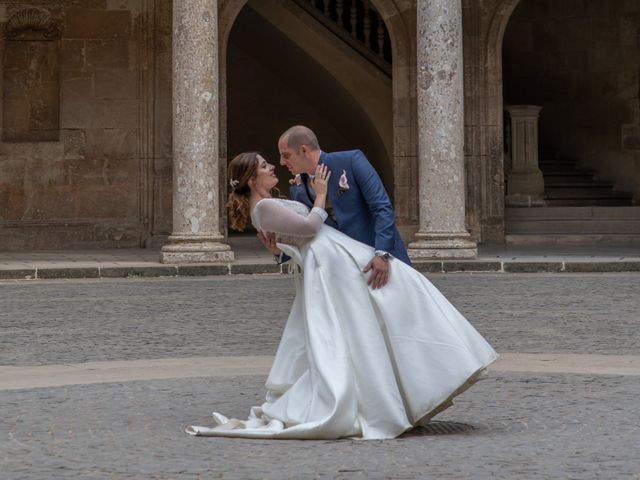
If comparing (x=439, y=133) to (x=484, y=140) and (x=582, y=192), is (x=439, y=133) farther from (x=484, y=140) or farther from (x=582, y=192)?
(x=582, y=192)

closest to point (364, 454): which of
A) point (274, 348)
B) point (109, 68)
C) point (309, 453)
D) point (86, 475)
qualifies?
point (309, 453)

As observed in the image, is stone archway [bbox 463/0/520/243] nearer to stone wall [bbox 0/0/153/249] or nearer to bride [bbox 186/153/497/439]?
stone wall [bbox 0/0/153/249]

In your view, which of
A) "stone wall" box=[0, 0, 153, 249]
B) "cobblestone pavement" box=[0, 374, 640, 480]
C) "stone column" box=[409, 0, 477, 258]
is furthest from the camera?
"stone wall" box=[0, 0, 153, 249]

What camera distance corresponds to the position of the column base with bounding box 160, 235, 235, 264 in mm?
16109

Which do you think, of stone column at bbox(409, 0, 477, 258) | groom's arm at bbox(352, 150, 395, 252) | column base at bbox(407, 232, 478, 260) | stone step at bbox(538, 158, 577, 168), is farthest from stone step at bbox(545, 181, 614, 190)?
groom's arm at bbox(352, 150, 395, 252)

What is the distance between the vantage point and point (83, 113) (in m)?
20.1

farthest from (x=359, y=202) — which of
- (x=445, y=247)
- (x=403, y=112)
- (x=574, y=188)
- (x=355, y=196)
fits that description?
(x=574, y=188)

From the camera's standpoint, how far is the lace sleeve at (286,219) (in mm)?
5832

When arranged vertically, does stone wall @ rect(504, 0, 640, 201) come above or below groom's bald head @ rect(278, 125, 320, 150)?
above

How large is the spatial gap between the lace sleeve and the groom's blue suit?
124 mm

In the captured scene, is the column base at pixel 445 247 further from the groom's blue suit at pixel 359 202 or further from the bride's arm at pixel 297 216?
the bride's arm at pixel 297 216

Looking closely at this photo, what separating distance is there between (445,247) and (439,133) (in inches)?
54.7

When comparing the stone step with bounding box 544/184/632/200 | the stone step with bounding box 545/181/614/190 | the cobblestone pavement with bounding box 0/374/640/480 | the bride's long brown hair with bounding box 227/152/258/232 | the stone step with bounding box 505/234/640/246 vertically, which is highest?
the stone step with bounding box 545/181/614/190

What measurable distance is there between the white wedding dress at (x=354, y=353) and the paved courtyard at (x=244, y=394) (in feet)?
0.43
